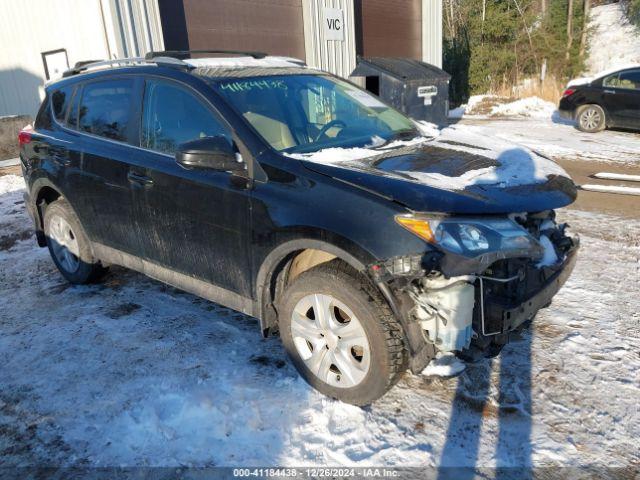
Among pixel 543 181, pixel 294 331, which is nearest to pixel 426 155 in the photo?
pixel 543 181

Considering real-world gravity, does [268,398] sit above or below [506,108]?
above

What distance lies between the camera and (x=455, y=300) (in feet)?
7.64

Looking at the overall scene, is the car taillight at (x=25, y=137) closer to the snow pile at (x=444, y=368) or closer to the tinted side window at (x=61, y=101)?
the tinted side window at (x=61, y=101)

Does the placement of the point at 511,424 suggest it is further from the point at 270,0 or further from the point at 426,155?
the point at 270,0

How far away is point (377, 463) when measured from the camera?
2.35m

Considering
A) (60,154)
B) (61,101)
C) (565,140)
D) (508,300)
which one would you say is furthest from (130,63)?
(565,140)

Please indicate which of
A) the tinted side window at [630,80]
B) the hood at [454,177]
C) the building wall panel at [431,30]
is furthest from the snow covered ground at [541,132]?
the building wall panel at [431,30]

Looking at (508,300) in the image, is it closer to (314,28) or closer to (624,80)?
(314,28)

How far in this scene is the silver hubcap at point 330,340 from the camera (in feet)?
8.38

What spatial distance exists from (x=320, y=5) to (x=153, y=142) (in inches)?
353

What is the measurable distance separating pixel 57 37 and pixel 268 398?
30.5 ft

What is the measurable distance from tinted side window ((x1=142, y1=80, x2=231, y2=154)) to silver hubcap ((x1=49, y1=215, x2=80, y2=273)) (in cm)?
138

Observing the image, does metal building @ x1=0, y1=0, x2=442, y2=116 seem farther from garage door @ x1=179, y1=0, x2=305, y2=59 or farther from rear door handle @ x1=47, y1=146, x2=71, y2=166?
rear door handle @ x1=47, y1=146, x2=71, y2=166

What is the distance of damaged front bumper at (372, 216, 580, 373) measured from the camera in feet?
7.55
